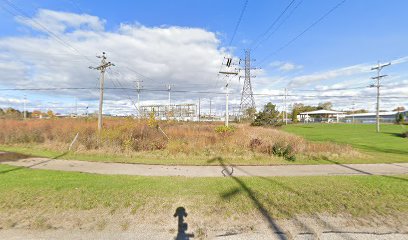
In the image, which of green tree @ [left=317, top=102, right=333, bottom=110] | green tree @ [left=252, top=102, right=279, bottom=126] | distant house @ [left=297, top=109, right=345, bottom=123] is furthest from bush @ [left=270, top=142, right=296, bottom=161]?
green tree @ [left=317, top=102, right=333, bottom=110]

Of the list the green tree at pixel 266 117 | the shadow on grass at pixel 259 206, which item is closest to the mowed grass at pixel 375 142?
the green tree at pixel 266 117

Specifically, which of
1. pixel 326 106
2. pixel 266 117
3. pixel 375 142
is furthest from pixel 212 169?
pixel 326 106

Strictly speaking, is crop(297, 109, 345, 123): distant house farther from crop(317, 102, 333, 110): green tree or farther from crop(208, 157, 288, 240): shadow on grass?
crop(208, 157, 288, 240): shadow on grass

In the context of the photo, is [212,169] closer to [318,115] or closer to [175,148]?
[175,148]

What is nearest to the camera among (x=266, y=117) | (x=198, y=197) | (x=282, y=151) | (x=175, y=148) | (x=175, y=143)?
(x=198, y=197)

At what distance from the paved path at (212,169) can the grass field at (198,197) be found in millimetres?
1554

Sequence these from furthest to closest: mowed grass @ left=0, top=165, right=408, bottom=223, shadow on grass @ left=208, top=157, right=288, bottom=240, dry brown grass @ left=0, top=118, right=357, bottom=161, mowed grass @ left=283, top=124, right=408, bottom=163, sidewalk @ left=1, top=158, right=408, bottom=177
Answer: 1. mowed grass @ left=283, top=124, right=408, bottom=163
2. dry brown grass @ left=0, top=118, right=357, bottom=161
3. sidewalk @ left=1, top=158, right=408, bottom=177
4. mowed grass @ left=0, top=165, right=408, bottom=223
5. shadow on grass @ left=208, top=157, right=288, bottom=240

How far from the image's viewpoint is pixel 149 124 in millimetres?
18391

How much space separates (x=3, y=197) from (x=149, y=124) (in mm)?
12701

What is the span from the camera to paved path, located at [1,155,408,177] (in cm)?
948

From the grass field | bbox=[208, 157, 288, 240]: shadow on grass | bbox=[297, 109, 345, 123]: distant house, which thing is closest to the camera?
bbox=[208, 157, 288, 240]: shadow on grass

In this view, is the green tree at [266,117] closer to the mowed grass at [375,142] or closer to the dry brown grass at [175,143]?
the mowed grass at [375,142]

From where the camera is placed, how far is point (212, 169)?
10.4 meters

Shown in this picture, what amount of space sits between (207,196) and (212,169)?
438cm
